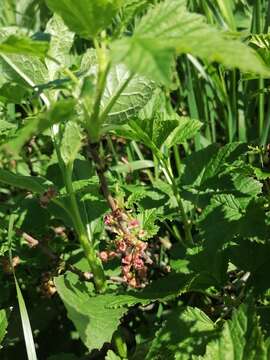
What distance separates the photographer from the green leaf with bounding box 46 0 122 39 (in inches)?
35.5

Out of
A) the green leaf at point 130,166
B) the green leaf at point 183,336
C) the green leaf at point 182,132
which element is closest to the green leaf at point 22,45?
the green leaf at point 182,132

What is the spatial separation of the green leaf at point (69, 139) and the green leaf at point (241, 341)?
1.49 ft

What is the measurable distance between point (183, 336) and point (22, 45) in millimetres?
702

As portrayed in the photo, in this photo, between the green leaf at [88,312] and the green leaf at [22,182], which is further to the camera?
the green leaf at [22,182]

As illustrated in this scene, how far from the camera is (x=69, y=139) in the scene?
1.12m

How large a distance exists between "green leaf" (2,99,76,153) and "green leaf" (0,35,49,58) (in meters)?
0.12

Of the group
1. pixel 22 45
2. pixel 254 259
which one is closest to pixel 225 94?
pixel 254 259

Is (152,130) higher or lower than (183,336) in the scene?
higher

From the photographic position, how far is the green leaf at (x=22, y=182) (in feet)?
3.79

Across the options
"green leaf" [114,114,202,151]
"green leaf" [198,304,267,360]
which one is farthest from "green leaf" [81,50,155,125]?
"green leaf" [198,304,267,360]

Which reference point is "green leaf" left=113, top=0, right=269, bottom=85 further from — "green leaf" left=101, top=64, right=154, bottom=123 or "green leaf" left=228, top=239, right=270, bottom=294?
"green leaf" left=228, top=239, right=270, bottom=294

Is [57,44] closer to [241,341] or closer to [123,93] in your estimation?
[123,93]

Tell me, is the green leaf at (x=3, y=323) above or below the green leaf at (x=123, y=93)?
below

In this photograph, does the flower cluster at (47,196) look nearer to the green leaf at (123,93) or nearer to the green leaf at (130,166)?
the green leaf at (123,93)
